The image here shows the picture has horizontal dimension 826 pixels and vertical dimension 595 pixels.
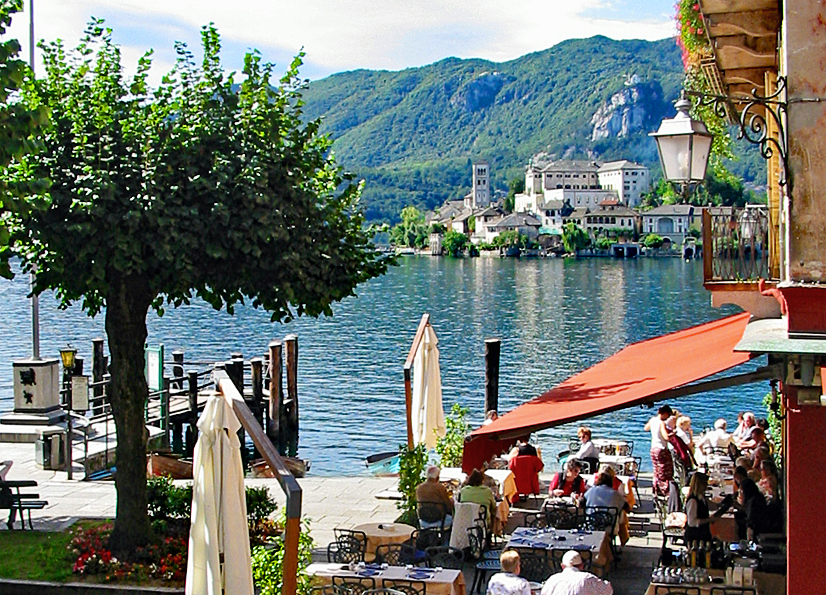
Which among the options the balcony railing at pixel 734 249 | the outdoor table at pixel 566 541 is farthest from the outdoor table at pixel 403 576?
the balcony railing at pixel 734 249

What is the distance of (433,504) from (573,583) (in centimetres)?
A: 422

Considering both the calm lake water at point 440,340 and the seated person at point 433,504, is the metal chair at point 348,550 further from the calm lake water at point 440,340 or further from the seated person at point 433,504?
the calm lake water at point 440,340

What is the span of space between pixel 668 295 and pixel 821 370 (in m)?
88.6

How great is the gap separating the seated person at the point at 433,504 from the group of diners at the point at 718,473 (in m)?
3.09

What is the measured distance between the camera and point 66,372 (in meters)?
28.3

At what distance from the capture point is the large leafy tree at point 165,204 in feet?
39.7

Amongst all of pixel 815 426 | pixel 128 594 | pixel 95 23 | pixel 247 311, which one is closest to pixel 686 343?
pixel 815 426

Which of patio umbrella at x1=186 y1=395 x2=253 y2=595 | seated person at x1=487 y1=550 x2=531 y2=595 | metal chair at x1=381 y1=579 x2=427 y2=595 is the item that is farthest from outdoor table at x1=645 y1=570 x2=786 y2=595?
patio umbrella at x1=186 y1=395 x2=253 y2=595

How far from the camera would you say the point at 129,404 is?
1321 cm

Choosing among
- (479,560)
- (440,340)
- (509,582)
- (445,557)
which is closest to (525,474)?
(479,560)

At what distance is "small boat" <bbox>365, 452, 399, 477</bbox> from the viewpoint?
79.7 feet

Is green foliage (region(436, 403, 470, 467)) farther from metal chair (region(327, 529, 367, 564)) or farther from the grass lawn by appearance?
the grass lawn

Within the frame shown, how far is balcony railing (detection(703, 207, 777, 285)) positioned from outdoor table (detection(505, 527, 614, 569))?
3.35 m

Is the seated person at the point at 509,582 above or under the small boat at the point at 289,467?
above
